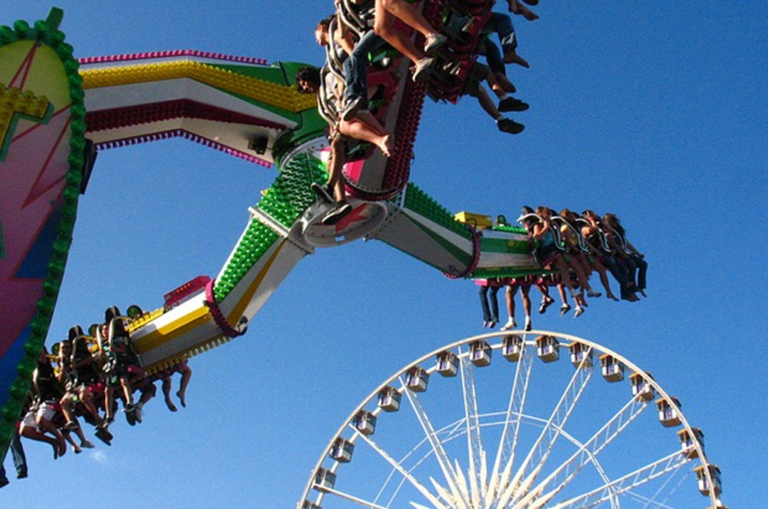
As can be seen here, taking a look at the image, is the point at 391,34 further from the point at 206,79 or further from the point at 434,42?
the point at 206,79

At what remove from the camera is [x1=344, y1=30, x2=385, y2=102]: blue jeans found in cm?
1054

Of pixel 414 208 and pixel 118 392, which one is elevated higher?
pixel 414 208

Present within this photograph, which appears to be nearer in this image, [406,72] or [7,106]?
[7,106]

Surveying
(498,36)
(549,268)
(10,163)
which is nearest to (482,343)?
(549,268)

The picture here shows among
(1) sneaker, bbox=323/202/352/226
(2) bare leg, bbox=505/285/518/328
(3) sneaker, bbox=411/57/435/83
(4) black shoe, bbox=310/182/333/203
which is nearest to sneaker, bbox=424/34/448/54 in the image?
(3) sneaker, bbox=411/57/435/83

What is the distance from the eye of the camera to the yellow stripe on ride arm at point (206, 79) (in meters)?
12.2

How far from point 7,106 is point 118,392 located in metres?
5.54

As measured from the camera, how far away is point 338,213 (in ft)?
41.5

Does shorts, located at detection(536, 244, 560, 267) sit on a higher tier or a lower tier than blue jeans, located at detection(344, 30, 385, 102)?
higher

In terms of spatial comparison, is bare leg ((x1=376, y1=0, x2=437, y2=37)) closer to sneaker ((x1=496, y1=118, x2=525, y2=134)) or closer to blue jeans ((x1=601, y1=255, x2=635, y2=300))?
sneaker ((x1=496, y1=118, x2=525, y2=134))

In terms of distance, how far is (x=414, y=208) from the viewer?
48.0 feet

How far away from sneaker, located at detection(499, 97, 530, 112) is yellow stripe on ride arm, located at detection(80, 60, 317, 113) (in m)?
4.03

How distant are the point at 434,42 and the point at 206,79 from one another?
4.45 metres

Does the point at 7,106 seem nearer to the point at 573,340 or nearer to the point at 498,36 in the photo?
the point at 498,36
